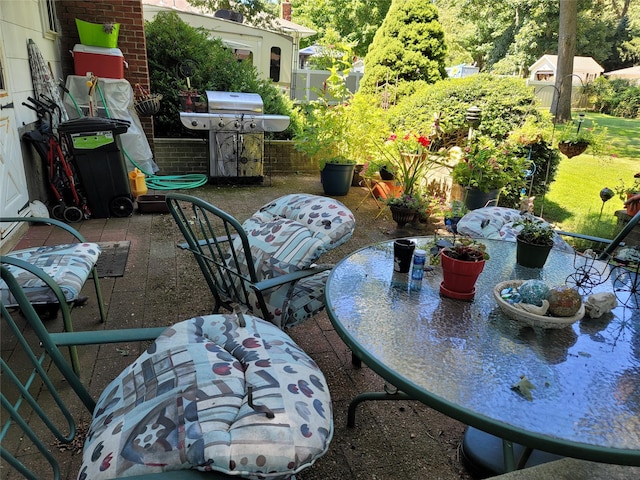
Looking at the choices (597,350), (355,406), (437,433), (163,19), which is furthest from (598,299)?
(163,19)

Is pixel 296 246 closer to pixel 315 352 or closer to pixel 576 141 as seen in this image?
pixel 315 352

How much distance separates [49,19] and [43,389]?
4.59 m

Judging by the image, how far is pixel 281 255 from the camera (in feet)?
6.20

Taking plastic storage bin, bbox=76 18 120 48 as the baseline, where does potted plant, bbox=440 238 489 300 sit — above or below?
below

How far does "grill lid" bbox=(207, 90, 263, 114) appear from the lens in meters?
5.33

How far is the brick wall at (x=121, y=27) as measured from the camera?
5.21m

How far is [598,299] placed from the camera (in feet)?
4.49

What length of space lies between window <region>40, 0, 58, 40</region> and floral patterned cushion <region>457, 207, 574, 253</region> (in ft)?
15.2

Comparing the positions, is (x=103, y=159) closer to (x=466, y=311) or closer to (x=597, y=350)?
(x=466, y=311)

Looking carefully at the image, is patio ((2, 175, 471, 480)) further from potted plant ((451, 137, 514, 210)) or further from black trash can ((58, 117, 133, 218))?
potted plant ((451, 137, 514, 210))

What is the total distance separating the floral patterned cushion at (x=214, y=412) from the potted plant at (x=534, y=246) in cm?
108

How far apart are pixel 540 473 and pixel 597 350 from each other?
37 cm

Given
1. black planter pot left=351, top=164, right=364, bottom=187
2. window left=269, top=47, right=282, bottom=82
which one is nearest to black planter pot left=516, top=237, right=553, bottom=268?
black planter pot left=351, top=164, right=364, bottom=187

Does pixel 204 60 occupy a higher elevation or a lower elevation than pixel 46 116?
higher
